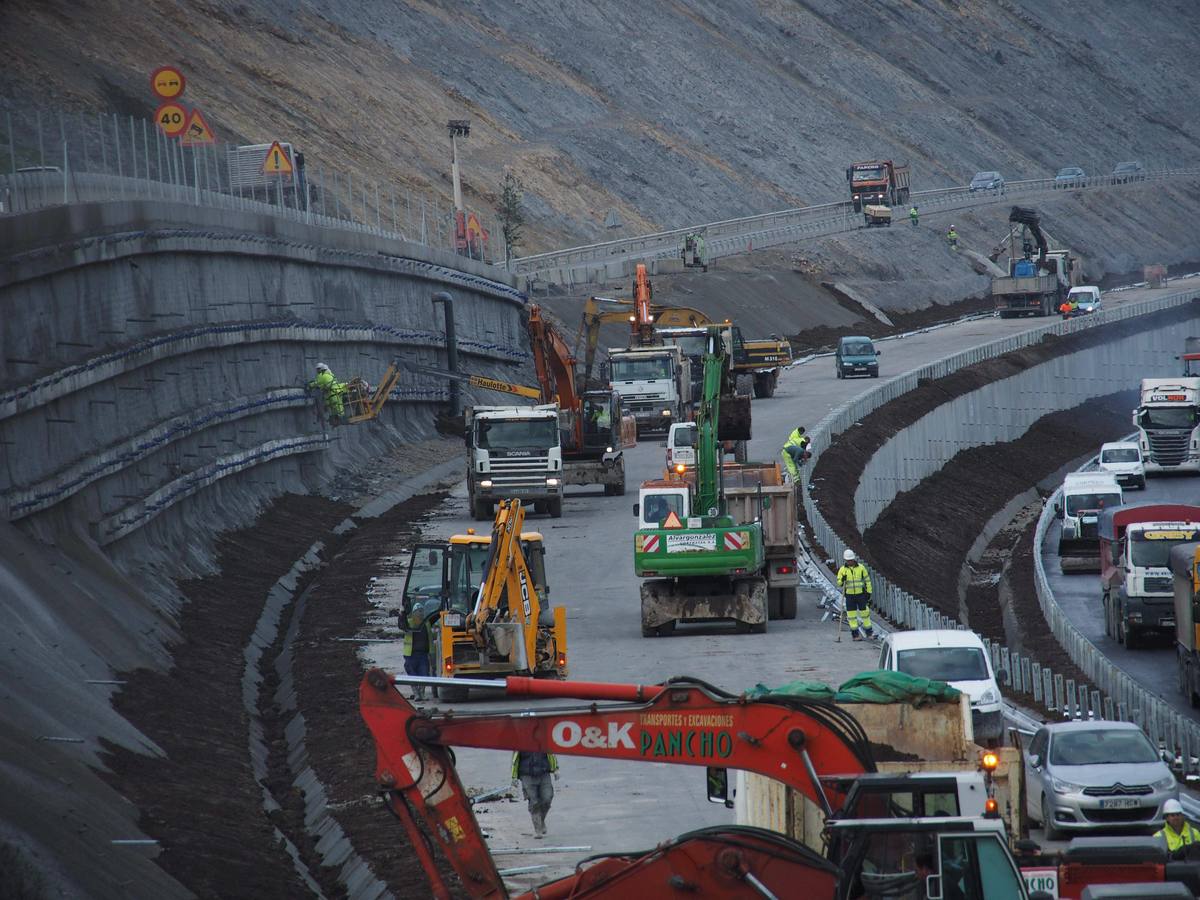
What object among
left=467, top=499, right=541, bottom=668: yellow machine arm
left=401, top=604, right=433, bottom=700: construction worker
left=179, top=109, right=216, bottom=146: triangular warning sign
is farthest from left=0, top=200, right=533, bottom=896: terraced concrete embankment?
left=467, top=499, right=541, bottom=668: yellow machine arm

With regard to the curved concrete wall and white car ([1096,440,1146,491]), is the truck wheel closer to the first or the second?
the curved concrete wall

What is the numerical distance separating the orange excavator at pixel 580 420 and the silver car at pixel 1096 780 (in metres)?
25.2

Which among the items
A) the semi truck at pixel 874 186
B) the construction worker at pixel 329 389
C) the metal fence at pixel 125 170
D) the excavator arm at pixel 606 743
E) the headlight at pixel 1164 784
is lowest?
the headlight at pixel 1164 784

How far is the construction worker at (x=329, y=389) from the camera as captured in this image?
46812 millimetres

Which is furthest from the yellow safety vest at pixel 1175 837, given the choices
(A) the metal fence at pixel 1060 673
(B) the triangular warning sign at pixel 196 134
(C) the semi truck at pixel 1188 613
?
(B) the triangular warning sign at pixel 196 134

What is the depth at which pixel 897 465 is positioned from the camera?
2298 inches

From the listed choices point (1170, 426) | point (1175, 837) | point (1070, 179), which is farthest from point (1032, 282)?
point (1175, 837)

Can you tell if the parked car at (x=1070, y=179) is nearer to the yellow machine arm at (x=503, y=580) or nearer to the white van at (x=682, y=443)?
the white van at (x=682, y=443)

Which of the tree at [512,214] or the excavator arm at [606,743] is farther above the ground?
the tree at [512,214]

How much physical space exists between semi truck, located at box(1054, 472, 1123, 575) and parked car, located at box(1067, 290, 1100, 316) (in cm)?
4131

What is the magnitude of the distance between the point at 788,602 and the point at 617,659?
490 cm

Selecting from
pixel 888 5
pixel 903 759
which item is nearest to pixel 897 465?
pixel 903 759

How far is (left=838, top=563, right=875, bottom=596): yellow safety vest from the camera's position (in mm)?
29344

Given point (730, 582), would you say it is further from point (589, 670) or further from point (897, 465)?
point (897, 465)
